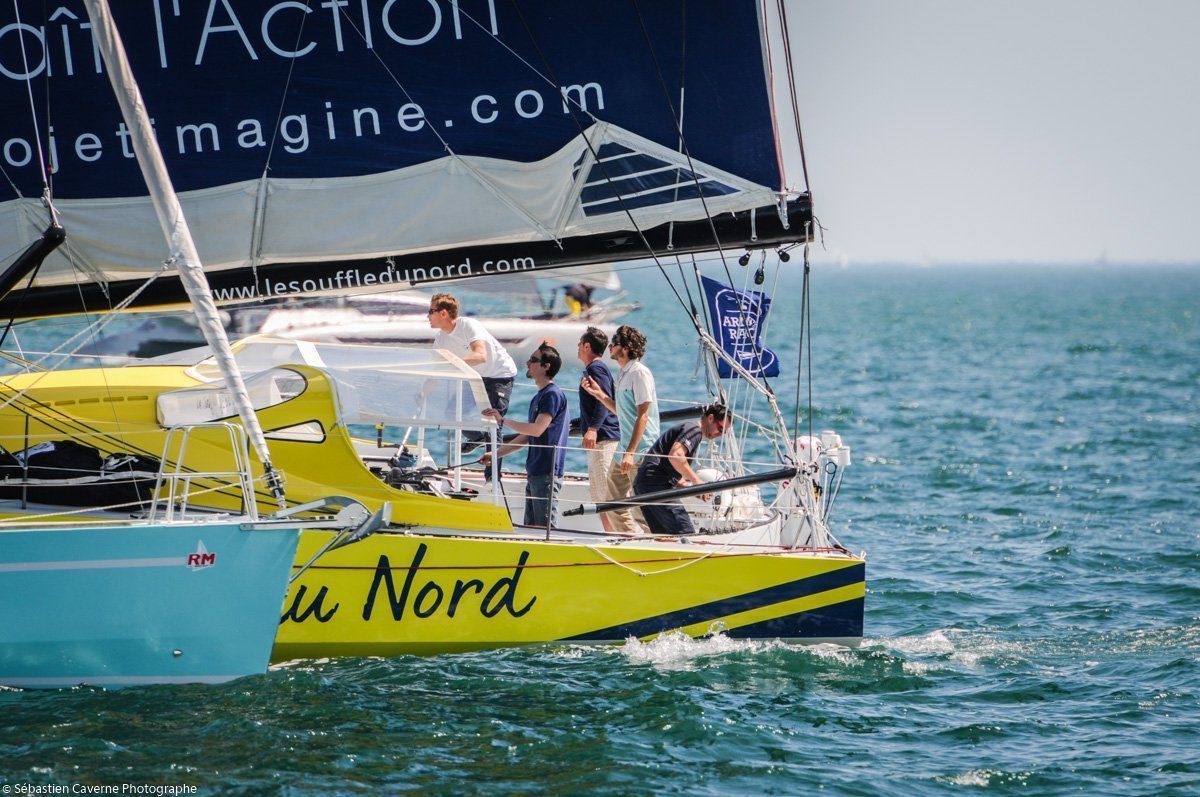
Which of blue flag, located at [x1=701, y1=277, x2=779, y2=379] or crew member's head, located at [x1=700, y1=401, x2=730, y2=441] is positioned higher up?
blue flag, located at [x1=701, y1=277, x2=779, y2=379]

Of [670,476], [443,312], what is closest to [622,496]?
[670,476]

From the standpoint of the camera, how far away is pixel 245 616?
816 centimetres

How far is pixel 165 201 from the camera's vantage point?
776 cm

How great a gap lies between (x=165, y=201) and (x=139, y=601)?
7.62 feet

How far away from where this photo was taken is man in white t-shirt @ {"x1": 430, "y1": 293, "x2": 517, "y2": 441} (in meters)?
10.3

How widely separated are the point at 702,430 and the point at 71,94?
16.3ft

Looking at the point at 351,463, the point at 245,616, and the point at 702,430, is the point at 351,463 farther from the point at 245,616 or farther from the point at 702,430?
the point at 702,430

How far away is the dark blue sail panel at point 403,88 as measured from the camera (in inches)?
373

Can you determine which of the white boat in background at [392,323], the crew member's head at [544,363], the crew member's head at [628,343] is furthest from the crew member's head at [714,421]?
the white boat in background at [392,323]

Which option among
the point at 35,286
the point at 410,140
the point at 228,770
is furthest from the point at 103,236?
the point at 228,770

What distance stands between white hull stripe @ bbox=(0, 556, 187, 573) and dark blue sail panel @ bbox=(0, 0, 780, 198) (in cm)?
289

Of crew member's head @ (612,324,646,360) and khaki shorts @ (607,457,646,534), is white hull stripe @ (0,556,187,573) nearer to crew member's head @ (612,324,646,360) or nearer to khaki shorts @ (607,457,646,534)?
khaki shorts @ (607,457,646,534)

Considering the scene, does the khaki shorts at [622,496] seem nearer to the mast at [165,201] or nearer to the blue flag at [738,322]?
the blue flag at [738,322]

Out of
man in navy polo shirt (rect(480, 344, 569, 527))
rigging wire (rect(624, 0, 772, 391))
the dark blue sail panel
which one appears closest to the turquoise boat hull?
man in navy polo shirt (rect(480, 344, 569, 527))
